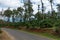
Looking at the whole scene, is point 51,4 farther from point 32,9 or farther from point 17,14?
point 17,14

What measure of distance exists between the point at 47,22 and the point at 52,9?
23913 mm

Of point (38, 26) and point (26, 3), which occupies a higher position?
point (26, 3)

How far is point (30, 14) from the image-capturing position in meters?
81.8

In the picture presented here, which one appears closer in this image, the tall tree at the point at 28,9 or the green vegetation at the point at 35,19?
the green vegetation at the point at 35,19

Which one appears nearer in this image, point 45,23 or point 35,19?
point 45,23

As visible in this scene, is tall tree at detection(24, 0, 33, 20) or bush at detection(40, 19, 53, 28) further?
tall tree at detection(24, 0, 33, 20)

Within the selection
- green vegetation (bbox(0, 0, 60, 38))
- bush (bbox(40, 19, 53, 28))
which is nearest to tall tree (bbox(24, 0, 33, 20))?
green vegetation (bbox(0, 0, 60, 38))

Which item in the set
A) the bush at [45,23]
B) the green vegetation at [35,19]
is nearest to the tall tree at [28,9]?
the green vegetation at [35,19]


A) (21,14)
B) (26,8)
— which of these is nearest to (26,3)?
(26,8)

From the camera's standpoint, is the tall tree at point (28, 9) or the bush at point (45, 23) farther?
the tall tree at point (28, 9)

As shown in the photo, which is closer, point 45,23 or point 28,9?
point 45,23

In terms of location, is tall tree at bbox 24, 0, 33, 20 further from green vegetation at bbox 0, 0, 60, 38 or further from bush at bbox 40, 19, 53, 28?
bush at bbox 40, 19, 53, 28

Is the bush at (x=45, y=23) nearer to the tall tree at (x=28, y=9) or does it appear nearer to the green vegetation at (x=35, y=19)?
the green vegetation at (x=35, y=19)

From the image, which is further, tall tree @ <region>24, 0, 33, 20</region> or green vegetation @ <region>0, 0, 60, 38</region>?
tall tree @ <region>24, 0, 33, 20</region>
